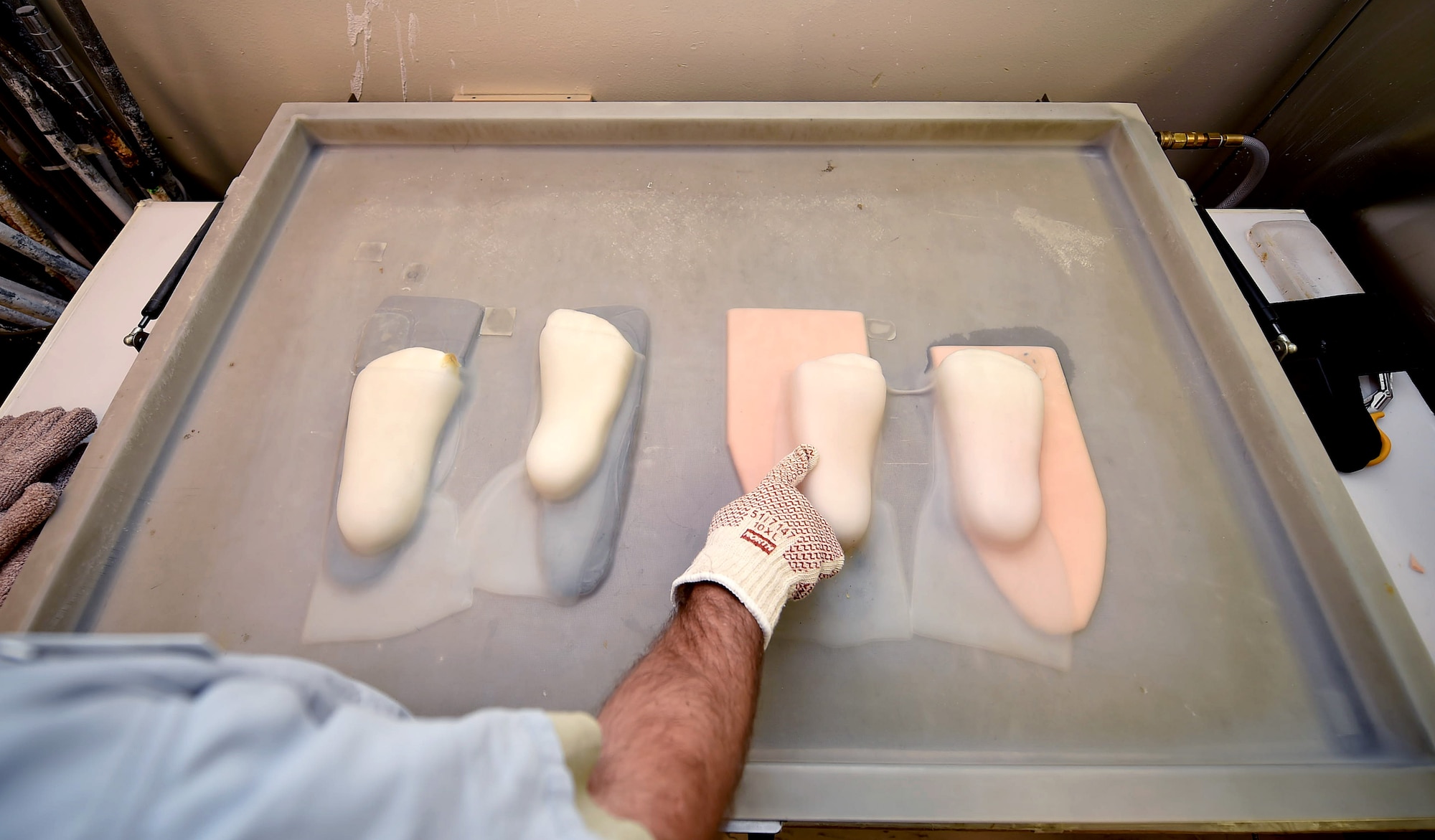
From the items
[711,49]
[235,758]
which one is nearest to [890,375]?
[711,49]

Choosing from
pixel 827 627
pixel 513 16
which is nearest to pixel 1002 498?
pixel 827 627

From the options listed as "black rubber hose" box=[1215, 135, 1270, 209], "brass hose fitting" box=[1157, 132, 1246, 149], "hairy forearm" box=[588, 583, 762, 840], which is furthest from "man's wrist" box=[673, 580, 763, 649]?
"black rubber hose" box=[1215, 135, 1270, 209]

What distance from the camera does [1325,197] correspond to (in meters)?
1.16

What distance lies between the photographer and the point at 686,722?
526mm

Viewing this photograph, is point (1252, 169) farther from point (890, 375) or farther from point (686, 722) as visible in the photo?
point (686, 722)

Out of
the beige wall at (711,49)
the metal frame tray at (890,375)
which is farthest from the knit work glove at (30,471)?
the beige wall at (711,49)

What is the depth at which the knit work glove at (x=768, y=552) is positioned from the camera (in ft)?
2.21

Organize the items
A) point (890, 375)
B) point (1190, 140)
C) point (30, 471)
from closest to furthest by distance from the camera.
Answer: point (30, 471), point (890, 375), point (1190, 140)

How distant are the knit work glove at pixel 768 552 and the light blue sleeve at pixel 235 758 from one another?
1.05 ft

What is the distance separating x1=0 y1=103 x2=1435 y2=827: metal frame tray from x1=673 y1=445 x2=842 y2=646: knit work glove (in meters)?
0.08

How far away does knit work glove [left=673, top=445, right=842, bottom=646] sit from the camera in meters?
0.67

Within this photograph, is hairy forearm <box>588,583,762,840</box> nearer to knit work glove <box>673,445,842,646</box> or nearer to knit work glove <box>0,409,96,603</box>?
knit work glove <box>673,445,842,646</box>

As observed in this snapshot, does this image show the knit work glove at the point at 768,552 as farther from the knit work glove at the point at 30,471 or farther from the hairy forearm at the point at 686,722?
the knit work glove at the point at 30,471

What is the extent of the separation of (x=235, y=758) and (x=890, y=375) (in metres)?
0.80
